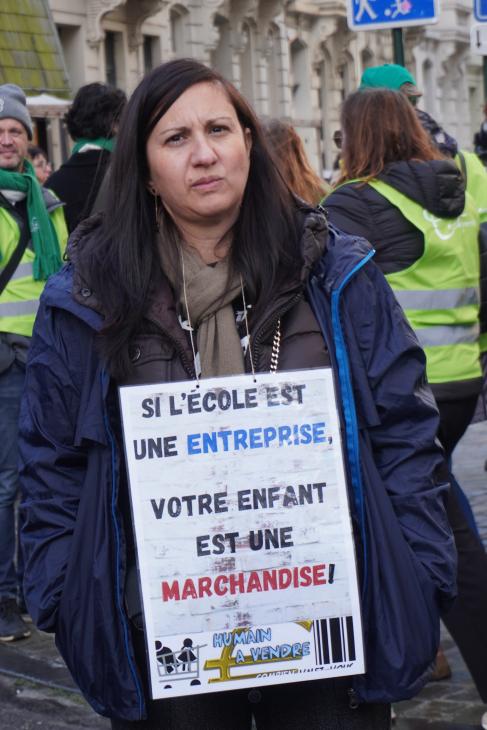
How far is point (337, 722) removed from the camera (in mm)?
2965

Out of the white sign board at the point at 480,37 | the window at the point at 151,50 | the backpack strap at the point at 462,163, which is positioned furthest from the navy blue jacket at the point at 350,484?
the window at the point at 151,50

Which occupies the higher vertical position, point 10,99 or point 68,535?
point 10,99

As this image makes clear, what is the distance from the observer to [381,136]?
501cm

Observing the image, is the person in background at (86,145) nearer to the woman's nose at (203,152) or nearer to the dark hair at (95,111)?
the dark hair at (95,111)

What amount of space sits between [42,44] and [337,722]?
764 inches

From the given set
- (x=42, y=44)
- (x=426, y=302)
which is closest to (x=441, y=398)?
(x=426, y=302)

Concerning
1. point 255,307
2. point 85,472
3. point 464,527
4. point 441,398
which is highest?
point 255,307

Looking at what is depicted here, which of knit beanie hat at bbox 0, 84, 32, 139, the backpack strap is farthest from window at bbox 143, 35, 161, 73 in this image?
the backpack strap

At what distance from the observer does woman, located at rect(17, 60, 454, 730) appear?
9.55ft

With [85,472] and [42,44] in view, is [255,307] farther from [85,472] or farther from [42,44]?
[42,44]

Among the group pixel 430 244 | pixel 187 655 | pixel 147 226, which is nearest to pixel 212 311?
pixel 147 226

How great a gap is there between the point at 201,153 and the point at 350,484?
0.65m

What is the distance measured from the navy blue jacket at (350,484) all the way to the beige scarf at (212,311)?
157 millimetres

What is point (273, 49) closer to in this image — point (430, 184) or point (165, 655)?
point (430, 184)
